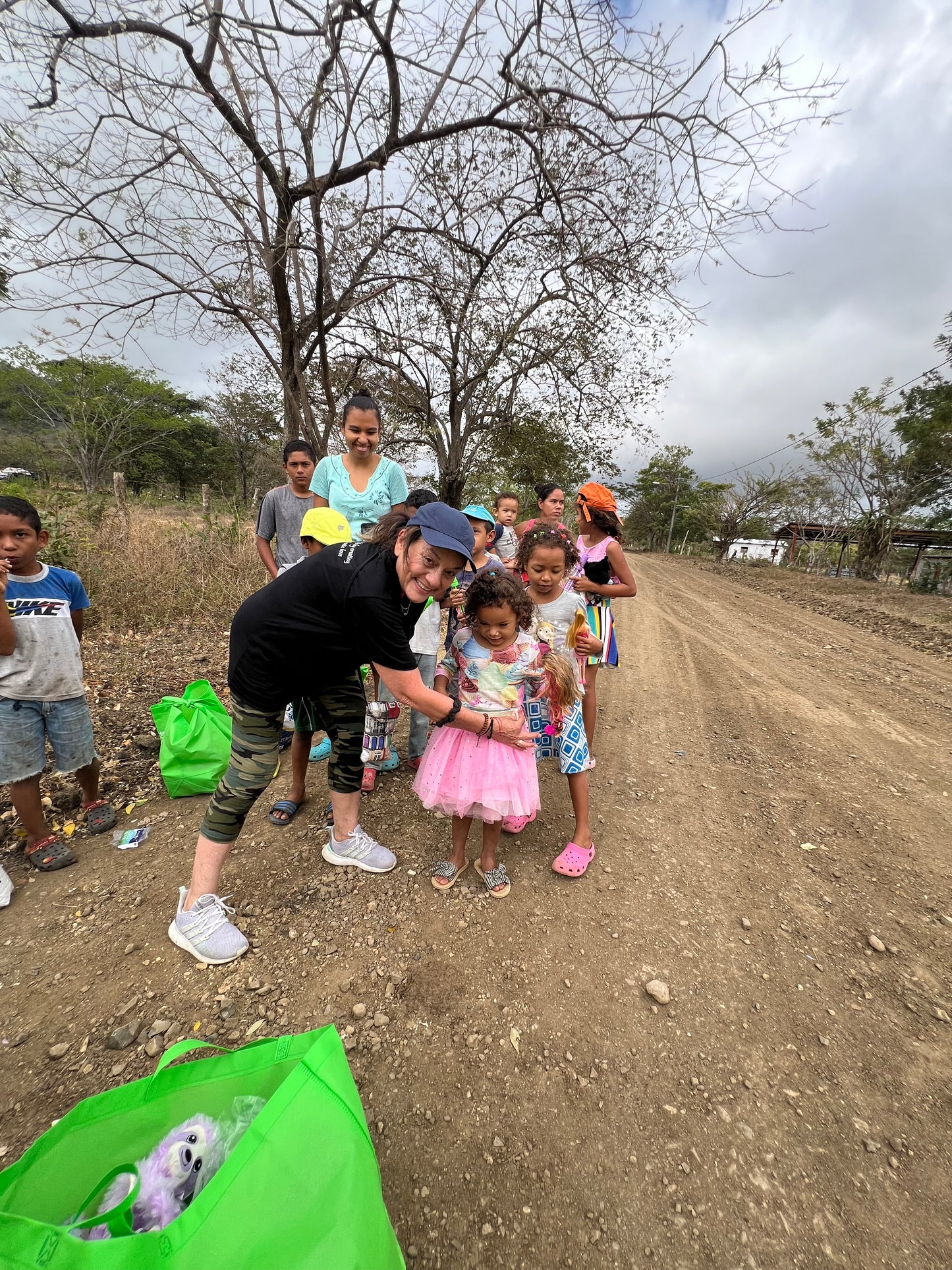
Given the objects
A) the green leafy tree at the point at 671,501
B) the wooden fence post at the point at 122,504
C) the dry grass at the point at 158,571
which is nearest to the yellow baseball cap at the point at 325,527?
the dry grass at the point at 158,571

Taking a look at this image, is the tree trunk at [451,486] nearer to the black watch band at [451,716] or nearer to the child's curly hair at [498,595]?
the child's curly hair at [498,595]

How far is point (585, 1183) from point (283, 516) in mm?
3599

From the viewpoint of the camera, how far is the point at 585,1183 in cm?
137

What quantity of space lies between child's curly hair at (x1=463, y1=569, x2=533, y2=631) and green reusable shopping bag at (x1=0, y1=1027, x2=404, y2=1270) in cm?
151

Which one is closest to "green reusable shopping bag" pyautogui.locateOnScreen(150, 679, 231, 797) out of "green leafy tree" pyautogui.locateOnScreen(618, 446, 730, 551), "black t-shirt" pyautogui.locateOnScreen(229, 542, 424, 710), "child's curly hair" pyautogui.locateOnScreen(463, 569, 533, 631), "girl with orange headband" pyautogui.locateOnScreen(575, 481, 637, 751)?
"black t-shirt" pyautogui.locateOnScreen(229, 542, 424, 710)

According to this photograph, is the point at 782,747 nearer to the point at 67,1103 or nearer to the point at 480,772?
the point at 480,772

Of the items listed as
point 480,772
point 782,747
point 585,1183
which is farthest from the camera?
point 782,747

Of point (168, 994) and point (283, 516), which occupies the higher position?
point (283, 516)

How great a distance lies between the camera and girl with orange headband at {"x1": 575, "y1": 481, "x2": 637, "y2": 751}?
3.12m

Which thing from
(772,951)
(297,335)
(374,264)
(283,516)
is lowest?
(772,951)

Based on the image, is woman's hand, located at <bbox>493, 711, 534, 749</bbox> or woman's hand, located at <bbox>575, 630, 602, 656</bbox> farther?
woman's hand, located at <bbox>575, 630, 602, 656</bbox>

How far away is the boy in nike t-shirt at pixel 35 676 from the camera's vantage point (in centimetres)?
220

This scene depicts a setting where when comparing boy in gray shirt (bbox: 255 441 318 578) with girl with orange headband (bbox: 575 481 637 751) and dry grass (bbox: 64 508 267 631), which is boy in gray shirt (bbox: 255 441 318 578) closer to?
girl with orange headband (bbox: 575 481 637 751)

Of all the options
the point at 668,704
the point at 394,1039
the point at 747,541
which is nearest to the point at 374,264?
the point at 668,704
